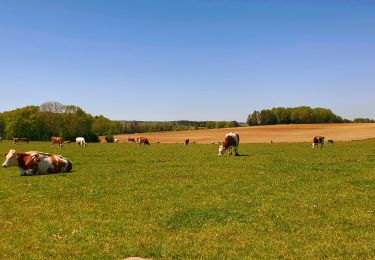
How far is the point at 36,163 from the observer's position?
77.5 feet

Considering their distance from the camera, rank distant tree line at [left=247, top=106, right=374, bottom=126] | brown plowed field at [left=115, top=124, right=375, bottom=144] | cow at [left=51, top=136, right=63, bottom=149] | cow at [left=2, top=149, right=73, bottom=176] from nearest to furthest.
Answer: cow at [left=2, top=149, right=73, bottom=176], cow at [left=51, top=136, right=63, bottom=149], brown plowed field at [left=115, top=124, right=375, bottom=144], distant tree line at [left=247, top=106, right=374, bottom=126]

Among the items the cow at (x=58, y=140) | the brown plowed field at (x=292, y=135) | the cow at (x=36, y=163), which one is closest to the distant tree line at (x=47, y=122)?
the brown plowed field at (x=292, y=135)

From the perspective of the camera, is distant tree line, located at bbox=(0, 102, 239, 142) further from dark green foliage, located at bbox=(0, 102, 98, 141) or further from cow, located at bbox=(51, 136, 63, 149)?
cow, located at bbox=(51, 136, 63, 149)

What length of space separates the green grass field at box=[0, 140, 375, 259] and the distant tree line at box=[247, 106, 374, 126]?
141 m

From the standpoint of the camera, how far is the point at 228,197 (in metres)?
15.4

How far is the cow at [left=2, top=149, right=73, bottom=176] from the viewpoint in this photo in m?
23.5

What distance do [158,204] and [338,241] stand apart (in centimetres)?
636

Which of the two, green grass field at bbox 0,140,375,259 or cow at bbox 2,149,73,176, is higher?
cow at bbox 2,149,73,176

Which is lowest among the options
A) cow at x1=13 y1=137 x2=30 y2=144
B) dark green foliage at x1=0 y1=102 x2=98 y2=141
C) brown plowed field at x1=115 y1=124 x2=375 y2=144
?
brown plowed field at x1=115 y1=124 x2=375 y2=144

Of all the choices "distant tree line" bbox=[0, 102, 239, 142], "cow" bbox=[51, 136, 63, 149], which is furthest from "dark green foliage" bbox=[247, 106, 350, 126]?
"cow" bbox=[51, 136, 63, 149]

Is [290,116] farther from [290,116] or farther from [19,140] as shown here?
[19,140]

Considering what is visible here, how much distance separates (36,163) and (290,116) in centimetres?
14364

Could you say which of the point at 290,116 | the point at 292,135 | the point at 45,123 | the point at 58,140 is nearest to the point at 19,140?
the point at 45,123

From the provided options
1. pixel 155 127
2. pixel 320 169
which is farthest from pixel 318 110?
pixel 320 169
